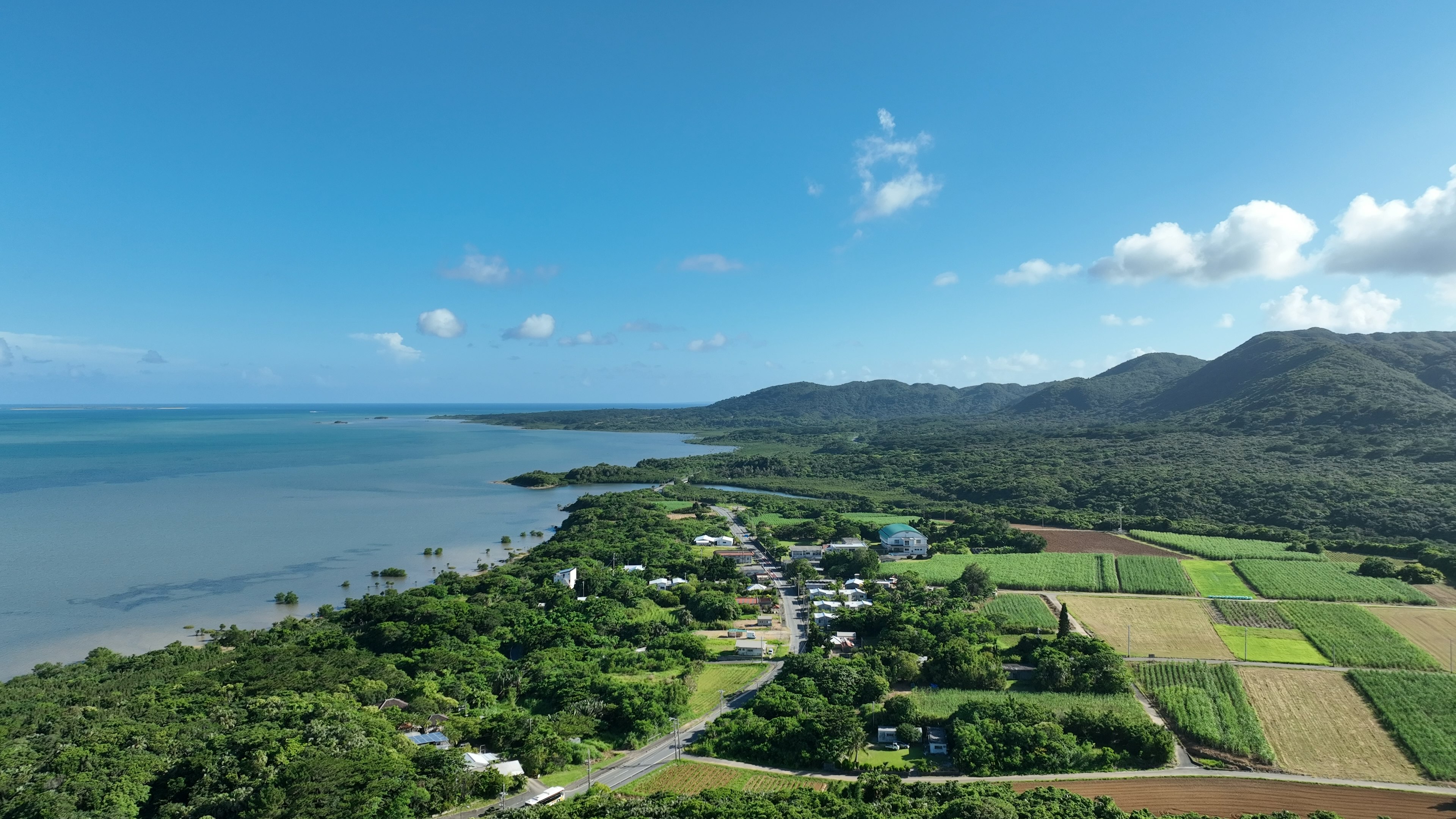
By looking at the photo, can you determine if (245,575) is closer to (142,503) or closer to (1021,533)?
(142,503)

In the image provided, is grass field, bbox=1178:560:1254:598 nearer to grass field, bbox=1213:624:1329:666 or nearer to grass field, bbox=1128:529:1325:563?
grass field, bbox=1128:529:1325:563

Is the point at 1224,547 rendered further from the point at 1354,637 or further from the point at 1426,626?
the point at 1354,637

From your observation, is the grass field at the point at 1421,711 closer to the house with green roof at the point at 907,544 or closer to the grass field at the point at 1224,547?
the grass field at the point at 1224,547

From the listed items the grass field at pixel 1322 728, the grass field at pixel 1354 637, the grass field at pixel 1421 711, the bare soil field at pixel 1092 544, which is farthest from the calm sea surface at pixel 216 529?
the grass field at pixel 1354 637

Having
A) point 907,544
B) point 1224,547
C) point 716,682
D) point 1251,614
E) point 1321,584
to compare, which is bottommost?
point 716,682

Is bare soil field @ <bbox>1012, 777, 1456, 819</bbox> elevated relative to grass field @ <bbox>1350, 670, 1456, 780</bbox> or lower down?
lower down

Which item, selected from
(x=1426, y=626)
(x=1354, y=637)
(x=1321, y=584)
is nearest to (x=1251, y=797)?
(x=1354, y=637)

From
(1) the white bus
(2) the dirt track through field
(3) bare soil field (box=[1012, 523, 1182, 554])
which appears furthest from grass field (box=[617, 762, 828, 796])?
(3) bare soil field (box=[1012, 523, 1182, 554])
